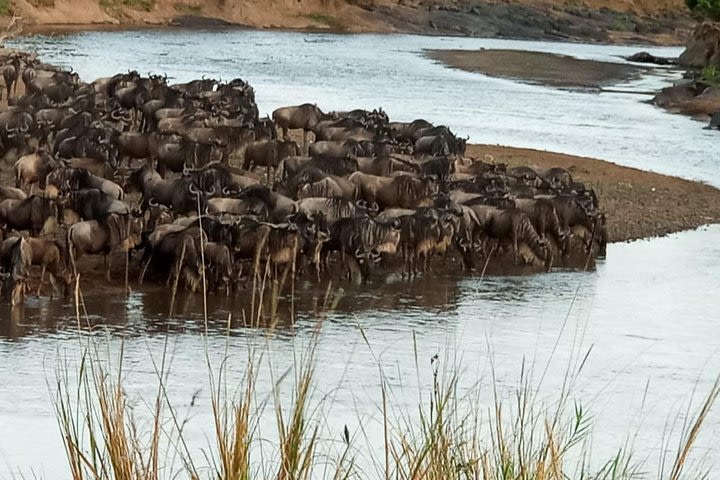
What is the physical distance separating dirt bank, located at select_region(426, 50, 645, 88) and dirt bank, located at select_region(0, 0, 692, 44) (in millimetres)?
13616

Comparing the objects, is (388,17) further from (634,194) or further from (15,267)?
(15,267)

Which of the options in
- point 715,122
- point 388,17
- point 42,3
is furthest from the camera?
point 388,17

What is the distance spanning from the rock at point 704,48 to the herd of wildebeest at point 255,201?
3098cm

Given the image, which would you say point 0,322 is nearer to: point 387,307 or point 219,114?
point 387,307

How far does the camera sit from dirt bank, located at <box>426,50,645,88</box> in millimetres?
45969

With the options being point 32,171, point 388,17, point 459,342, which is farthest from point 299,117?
point 388,17

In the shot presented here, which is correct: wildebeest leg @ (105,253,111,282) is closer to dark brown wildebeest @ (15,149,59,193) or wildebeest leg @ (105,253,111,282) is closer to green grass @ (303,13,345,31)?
dark brown wildebeest @ (15,149,59,193)

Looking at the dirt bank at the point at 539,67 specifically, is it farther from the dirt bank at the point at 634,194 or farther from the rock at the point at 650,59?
the dirt bank at the point at 634,194

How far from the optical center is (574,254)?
15031 millimetres

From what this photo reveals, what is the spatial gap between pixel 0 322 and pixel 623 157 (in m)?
15.3

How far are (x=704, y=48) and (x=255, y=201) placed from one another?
40.0 meters

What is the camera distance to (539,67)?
2023 inches

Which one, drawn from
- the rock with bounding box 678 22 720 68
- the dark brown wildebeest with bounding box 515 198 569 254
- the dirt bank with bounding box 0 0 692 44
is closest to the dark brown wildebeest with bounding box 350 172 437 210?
the dark brown wildebeest with bounding box 515 198 569 254

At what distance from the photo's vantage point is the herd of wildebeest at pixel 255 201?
1228cm
